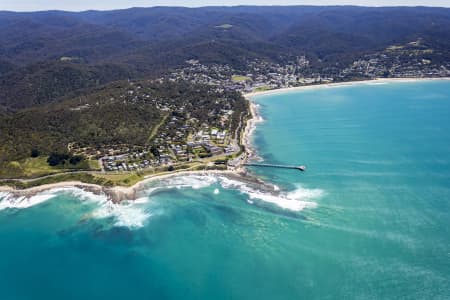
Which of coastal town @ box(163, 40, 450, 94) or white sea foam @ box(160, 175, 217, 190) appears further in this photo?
coastal town @ box(163, 40, 450, 94)

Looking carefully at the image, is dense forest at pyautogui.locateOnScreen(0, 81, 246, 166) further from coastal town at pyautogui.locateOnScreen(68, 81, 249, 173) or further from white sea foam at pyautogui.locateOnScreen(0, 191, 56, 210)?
white sea foam at pyautogui.locateOnScreen(0, 191, 56, 210)

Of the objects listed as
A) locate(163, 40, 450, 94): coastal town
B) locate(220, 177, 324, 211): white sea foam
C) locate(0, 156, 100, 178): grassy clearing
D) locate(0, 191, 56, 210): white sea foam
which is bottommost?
locate(0, 191, 56, 210): white sea foam

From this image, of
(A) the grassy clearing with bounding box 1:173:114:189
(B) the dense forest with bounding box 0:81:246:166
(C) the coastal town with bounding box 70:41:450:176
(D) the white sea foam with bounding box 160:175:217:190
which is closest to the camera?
(D) the white sea foam with bounding box 160:175:217:190

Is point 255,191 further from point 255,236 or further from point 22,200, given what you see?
point 22,200

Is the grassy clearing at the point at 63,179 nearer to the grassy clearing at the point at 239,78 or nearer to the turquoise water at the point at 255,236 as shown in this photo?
the turquoise water at the point at 255,236

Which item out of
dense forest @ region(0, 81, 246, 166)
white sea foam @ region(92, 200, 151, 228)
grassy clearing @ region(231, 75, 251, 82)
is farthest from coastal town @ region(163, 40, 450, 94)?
white sea foam @ region(92, 200, 151, 228)

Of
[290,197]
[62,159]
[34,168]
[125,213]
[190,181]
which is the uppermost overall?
[62,159]

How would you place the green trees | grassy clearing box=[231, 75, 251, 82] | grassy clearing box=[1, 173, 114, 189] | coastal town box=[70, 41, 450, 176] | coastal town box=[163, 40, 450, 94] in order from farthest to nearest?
grassy clearing box=[231, 75, 251, 82] < coastal town box=[163, 40, 450, 94] < coastal town box=[70, 41, 450, 176] < the green trees < grassy clearing box=[1, 173, 114, 189]

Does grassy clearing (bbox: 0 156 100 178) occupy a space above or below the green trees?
below

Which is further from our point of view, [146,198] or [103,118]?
[103,118]

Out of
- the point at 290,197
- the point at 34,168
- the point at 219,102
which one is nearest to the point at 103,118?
the point at 34,168
